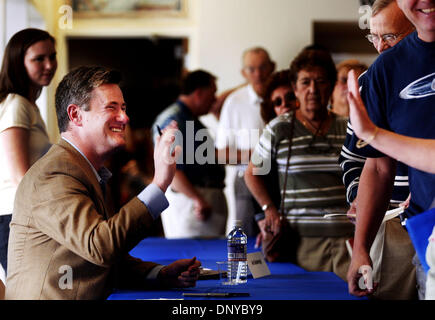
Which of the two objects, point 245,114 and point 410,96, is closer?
point 410,96

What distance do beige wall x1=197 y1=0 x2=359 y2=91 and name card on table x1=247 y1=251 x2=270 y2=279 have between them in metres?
3.72

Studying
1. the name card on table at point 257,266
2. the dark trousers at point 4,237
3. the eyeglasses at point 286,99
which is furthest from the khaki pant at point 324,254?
the dark trousers at point 4,237

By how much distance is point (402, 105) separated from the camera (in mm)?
1356

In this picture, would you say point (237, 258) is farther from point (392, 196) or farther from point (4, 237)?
point (4, 237)

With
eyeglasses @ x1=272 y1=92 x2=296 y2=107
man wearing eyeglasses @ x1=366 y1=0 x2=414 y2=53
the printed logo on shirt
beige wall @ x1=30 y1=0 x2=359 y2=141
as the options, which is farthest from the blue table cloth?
beige wall @ x1=30 y1=0 x2=359 y2=141

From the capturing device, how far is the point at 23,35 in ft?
8.05

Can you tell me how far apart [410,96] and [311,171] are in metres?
1.10

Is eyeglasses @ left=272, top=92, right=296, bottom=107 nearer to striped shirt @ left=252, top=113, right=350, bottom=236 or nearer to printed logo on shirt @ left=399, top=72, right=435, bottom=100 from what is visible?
striped shirt @ left=252, top=113, right=350, bottom=236

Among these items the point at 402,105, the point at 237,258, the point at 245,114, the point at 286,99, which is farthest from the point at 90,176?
the point at 245,114

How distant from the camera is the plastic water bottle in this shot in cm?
180

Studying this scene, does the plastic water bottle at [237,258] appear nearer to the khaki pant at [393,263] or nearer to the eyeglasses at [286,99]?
the khaki pant at [393,263]
